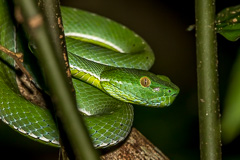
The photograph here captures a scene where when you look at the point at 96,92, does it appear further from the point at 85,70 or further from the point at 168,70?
the point at 168,70

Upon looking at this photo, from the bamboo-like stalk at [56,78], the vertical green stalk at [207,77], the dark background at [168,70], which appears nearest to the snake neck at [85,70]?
the vertical green stalk at [207,77]

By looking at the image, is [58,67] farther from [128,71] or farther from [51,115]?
[128,71]

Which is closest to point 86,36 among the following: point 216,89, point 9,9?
point 9,9

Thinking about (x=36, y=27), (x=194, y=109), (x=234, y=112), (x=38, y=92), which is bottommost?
(x=194, y=109)

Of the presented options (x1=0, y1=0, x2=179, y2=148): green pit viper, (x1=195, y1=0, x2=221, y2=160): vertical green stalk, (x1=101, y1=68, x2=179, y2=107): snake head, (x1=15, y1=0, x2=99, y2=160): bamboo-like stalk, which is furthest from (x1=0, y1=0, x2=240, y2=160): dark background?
(x1=15, y1=0, x2=99, y2=160): bamboo-like stalk

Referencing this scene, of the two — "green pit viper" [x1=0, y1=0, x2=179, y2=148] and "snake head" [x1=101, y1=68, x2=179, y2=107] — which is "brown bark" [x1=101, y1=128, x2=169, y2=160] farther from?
"snake head" [x1=101, y1=68, x2=179, y2=107]

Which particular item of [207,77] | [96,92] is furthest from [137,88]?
[207,77]
